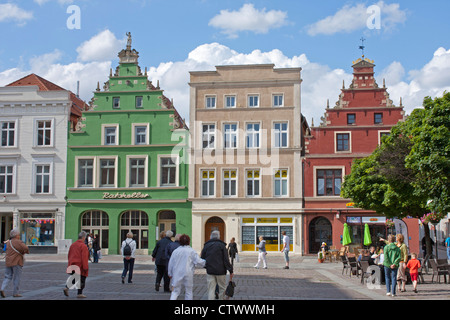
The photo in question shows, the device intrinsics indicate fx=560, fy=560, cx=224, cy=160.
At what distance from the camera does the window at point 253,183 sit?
4006 cm

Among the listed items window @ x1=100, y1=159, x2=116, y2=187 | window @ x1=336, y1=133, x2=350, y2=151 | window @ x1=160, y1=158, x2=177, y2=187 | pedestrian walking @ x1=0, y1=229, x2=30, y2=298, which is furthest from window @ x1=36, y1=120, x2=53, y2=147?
pedestrian walking @ x1=0, y1=229, x2=30, y2=298

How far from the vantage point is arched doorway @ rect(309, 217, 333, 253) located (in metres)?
39.3

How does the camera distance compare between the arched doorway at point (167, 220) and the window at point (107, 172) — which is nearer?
the arched doorway at point (167, 220)

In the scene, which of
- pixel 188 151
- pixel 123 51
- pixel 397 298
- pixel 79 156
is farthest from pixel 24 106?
pixel 397 298

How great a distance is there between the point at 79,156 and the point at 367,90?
21502 mm

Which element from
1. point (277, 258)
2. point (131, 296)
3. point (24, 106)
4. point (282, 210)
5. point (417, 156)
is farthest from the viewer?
point (24, 106)

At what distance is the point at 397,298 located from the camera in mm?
15688

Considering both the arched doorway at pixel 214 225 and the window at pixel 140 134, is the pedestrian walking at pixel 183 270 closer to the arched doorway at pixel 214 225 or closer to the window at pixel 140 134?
the arched doorway at pixel 214 225

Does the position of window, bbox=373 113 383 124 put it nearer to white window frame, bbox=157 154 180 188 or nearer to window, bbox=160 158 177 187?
white window frame, bbox=157 154 180 188

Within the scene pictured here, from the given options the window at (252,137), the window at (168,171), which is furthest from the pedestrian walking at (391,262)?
the window at (168,171)

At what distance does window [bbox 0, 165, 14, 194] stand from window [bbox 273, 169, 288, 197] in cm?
1960

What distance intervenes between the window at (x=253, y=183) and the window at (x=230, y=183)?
3.32 ft

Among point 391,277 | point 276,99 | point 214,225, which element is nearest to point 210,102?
point 276,99

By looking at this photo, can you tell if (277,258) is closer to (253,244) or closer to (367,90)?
(253,244)
